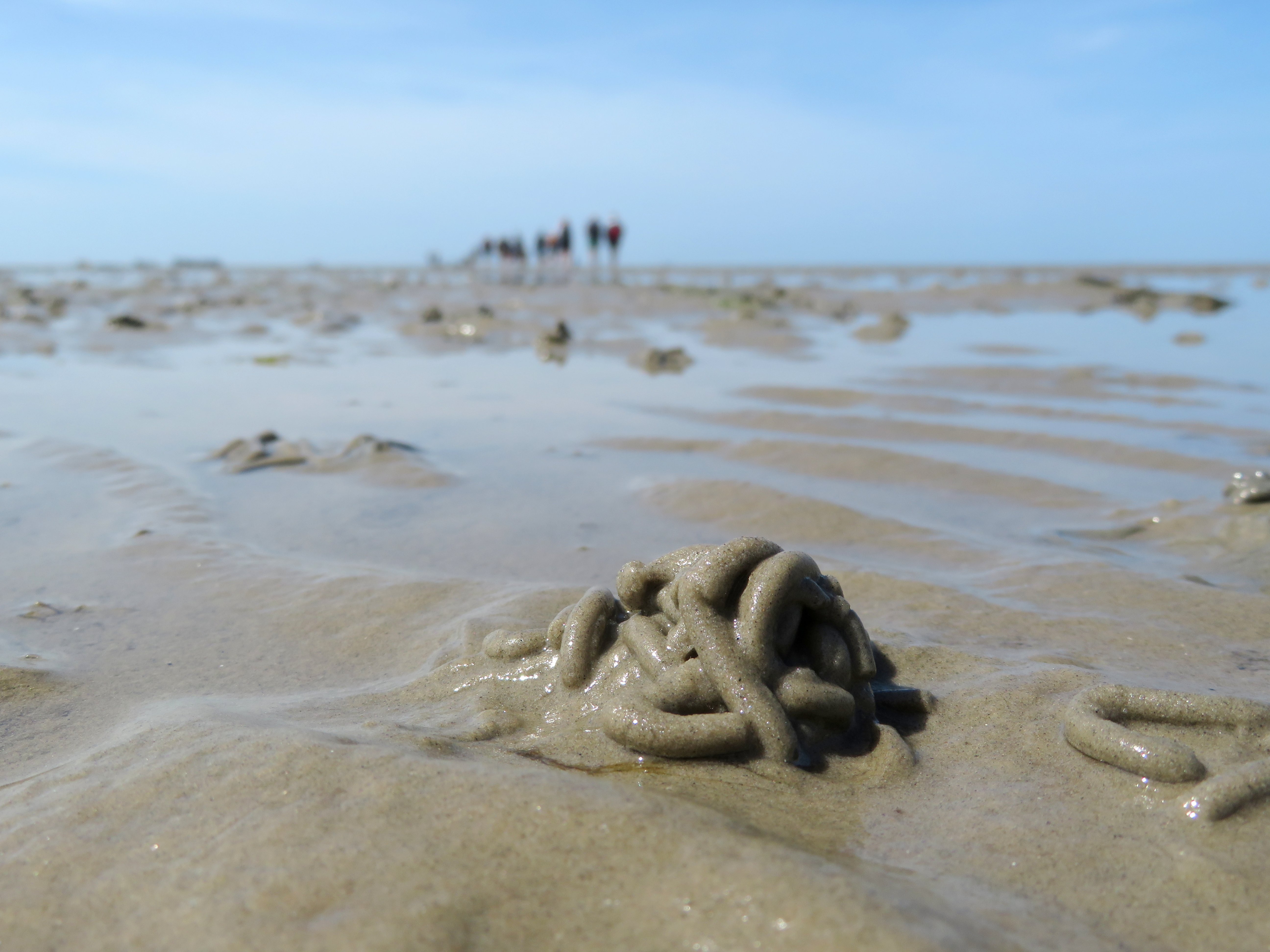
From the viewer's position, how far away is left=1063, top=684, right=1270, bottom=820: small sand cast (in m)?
2.09

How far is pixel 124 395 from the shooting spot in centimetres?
870

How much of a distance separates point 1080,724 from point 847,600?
1277 millimetres

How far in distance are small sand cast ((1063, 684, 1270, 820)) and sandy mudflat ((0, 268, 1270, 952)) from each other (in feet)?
0.12

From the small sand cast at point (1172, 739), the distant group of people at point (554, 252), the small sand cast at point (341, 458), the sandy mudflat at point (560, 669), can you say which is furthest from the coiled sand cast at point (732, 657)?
the distant group of people at point (554, 252)

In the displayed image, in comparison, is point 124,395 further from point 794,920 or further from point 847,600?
point 794,920

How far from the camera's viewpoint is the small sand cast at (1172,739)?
209 centimetres

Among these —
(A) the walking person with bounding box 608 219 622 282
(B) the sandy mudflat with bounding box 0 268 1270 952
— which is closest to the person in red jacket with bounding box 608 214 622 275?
(A) the walking person with bounding box 608 219 622 282

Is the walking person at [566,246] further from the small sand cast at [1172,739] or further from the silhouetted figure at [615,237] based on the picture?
the small sand cast at [1172,739]

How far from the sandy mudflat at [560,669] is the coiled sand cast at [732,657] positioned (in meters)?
0.07

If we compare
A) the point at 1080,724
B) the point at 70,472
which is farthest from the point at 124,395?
the point at 1080,724

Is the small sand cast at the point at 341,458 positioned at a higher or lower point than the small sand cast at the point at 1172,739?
lower

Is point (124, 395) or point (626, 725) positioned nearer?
point (626, 725)

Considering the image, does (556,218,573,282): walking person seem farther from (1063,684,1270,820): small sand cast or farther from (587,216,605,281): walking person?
(1063,684,1270,820): small sand cast

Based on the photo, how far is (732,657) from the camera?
7.68 ft
